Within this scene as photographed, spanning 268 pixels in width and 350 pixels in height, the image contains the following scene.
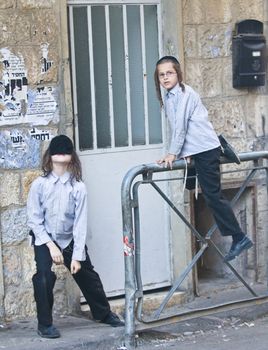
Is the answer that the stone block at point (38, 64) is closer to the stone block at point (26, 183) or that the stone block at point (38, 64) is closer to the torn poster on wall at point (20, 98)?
the torn poster on wall at point (20, 98)

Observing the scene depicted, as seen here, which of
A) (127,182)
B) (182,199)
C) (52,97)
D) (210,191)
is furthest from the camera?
(182,199)

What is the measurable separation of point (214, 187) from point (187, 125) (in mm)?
492

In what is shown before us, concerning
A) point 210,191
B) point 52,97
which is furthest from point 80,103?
point 210,191

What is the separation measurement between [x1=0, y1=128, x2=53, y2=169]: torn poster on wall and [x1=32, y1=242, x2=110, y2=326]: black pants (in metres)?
0.86

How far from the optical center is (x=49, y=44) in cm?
722

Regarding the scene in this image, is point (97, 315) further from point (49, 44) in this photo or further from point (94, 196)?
point (49, 44)

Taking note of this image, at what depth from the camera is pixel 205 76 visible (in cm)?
809

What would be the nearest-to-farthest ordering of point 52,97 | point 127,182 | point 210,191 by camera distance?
1. point 127,182
2. point 210,191
3. point 52,97

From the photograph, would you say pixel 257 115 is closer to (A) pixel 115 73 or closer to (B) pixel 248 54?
(B) pixel 248 54

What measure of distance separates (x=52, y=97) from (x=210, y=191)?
4.86 ft

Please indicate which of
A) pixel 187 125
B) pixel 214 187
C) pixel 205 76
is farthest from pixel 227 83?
pixel 214 187

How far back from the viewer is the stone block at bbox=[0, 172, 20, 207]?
7.11 meters

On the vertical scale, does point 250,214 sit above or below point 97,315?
above

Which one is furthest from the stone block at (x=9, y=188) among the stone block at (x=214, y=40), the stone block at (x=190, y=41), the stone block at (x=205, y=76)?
the stone block at (x=214, y=40)
